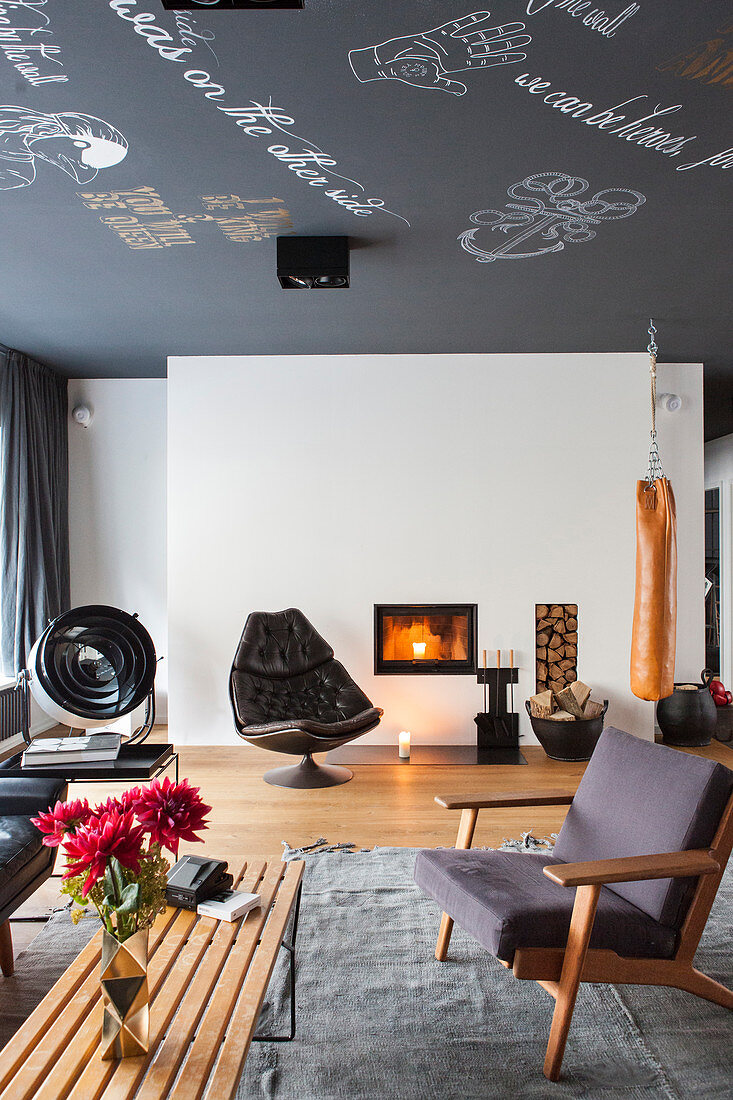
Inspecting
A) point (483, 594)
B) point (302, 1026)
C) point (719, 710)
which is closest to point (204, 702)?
point (483, 594)

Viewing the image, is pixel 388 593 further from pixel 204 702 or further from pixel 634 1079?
pixel 634 1079

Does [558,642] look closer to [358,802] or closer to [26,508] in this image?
[358,802]

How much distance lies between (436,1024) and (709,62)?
2.61 m

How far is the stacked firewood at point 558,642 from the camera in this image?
16.6 ft

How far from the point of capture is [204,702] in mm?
5043

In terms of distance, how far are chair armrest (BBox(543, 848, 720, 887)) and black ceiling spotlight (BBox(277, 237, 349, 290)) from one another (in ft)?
7.68

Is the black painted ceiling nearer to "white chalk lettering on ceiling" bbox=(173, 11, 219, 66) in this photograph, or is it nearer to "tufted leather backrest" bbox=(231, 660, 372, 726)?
"white chalk lettering on ceiling" bbox=(173, 11, 219, 66)

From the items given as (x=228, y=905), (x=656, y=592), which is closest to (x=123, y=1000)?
(x=228, y=905)

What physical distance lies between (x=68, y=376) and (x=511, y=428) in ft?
10.4

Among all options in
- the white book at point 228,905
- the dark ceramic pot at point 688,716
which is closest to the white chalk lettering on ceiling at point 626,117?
the white book at point 228,905

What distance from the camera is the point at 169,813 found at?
161 cm

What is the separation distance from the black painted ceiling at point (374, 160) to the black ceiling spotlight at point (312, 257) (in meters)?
0.07

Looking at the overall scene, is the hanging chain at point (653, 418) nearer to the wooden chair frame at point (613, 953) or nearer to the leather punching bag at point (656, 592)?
the leather punching bag at point (656, 592)

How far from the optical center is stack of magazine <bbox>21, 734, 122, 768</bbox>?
2943mm
